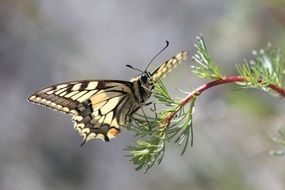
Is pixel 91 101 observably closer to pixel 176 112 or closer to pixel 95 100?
pixel 95 100

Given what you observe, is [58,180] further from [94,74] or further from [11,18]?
[11,18]

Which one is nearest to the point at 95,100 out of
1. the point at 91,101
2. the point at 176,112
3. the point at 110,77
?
the point at 91,101

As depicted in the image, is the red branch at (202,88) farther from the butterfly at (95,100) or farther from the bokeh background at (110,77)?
the bokeh background at (110,77)

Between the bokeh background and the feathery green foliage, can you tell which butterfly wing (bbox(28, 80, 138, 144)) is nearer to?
the feathery green foliage

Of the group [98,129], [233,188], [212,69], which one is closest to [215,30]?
[233,188]

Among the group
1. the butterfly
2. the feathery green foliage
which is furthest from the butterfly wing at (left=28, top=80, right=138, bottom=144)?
the feathery green foliage

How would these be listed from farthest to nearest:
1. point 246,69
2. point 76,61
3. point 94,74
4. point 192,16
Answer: point 192,16 → point 76,61 → point 94,74 → point 246,69

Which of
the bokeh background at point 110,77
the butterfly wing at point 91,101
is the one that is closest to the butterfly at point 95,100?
the butterfly wing at point 91,101
